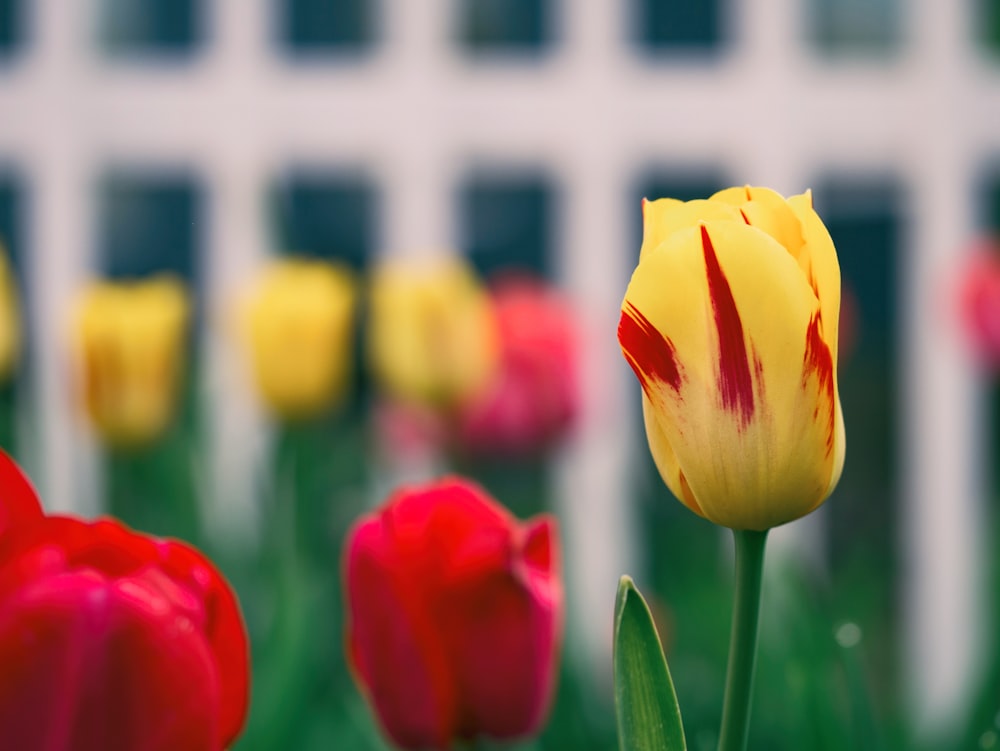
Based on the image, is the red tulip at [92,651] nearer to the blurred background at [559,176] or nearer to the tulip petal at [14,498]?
the tulip petal at [14,498]

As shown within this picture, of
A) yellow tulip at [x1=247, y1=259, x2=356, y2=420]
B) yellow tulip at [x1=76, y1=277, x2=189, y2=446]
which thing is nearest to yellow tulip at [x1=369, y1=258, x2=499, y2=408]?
yellow tulip at [x1=247, y1=259, x2=356, y2=420]

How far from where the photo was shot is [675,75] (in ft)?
5.30

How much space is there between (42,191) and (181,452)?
2.60ft

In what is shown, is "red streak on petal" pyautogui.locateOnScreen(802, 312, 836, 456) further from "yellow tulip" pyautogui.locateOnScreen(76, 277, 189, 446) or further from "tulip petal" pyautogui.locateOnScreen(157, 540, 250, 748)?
"yellow tulip" pyautogui.locateOnScreen(76, 277, 189, 446)

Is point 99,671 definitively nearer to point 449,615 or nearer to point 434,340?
point 449,615

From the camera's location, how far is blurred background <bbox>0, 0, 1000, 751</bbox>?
1.53 m

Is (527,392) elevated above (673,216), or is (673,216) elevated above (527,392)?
(673,216)

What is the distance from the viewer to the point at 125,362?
0.84 meters

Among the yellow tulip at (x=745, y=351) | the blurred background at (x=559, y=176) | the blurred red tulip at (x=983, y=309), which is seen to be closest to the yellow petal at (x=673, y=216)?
the yellow tulip at (x=745, y=351)

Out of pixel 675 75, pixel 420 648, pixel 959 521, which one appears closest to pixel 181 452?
pixel 420 648

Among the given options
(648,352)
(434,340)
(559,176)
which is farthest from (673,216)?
(559,176)

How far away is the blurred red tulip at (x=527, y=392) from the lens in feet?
3.12

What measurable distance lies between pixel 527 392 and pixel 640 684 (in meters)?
0.76

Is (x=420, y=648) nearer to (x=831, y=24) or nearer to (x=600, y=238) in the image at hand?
(x=600, y=238)
